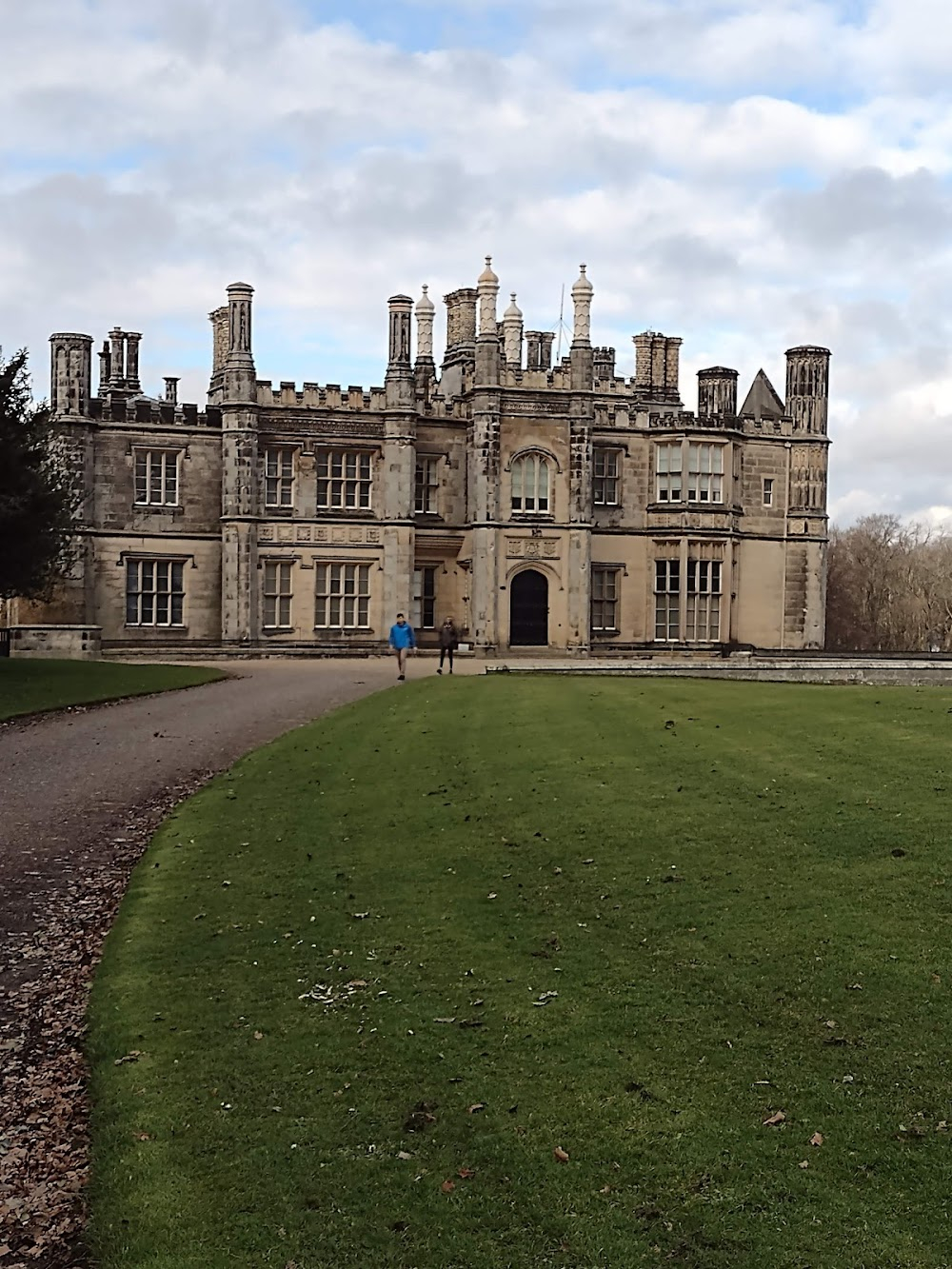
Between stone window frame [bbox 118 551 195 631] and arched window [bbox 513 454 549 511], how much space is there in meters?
11.8

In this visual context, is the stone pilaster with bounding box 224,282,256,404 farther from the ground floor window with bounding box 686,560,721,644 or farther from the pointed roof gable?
the pointed roof gable

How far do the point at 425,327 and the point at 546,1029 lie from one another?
155ft

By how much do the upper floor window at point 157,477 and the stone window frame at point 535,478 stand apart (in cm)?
1178


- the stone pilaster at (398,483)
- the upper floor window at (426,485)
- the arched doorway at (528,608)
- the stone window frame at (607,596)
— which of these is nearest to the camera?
the stone pilaster at (398,483)

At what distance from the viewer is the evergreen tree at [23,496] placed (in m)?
28.5

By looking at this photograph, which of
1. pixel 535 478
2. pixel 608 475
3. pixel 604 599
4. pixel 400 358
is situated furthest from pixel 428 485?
pixel 604 599

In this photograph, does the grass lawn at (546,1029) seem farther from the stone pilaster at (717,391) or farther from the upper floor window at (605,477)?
the stone pilaster at (717,391)

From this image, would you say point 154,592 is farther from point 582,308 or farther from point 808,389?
point 808,389

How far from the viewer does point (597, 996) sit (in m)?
7.91

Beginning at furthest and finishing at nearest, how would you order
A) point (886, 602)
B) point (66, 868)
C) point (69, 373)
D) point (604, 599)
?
point (886, 602)
point (604, 599)
point (69, 373)
point (66, 868)

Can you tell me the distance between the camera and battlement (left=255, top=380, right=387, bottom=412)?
4450 cm

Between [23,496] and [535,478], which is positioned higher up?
[535,478]

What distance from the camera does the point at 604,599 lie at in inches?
1882

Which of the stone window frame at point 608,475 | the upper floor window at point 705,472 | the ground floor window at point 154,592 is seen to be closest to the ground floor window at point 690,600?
the upper floor window at point 705,472
